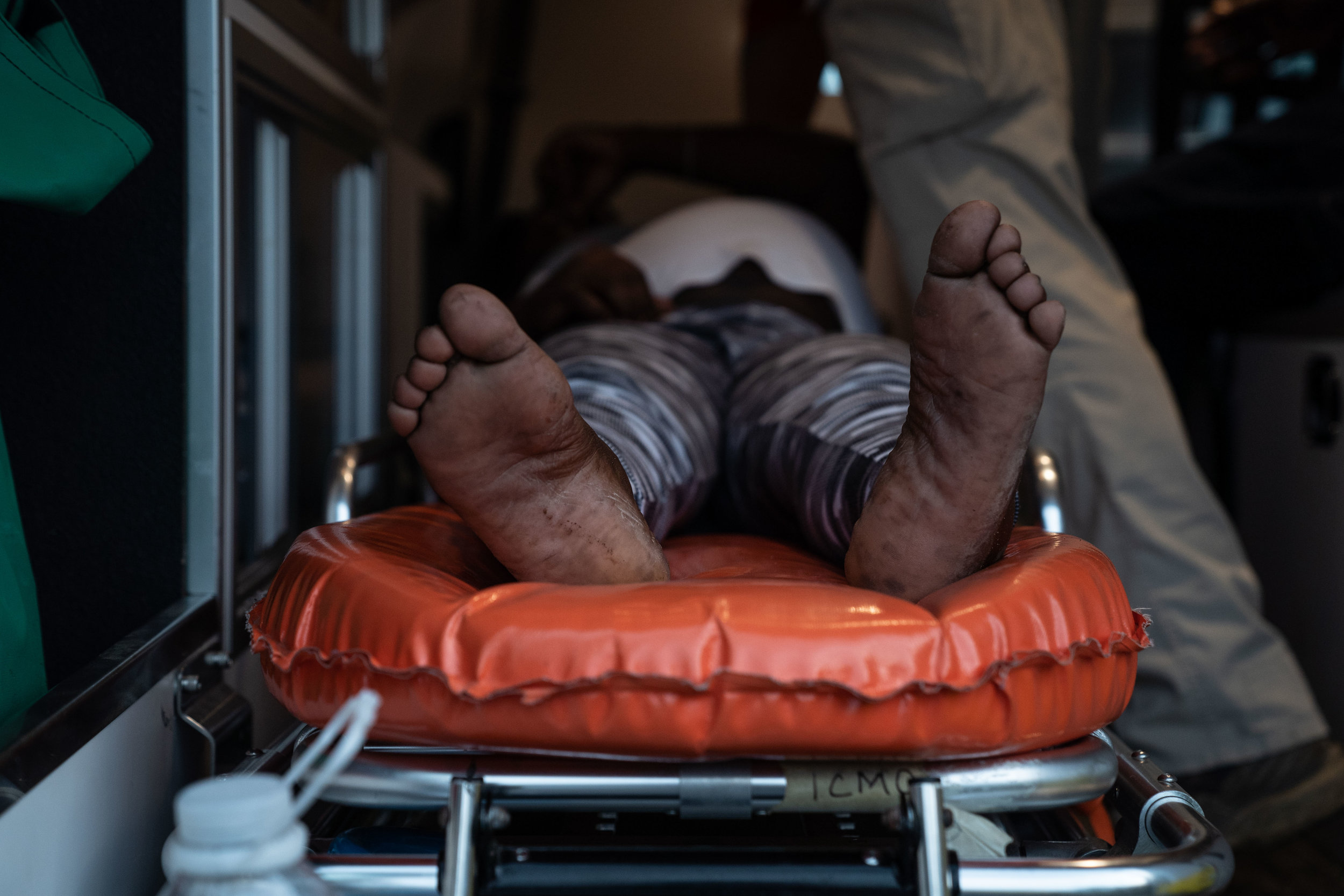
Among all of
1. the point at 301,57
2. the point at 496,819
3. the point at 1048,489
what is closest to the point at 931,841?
the point at 496,819

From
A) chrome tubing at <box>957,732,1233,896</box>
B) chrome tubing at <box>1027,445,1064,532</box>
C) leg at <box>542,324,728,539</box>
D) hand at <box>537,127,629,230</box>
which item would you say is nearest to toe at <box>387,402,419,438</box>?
leg at <box>542,324,728,539</box>

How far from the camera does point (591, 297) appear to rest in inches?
43.3

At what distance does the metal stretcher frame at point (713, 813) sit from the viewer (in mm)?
470

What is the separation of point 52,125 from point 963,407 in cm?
55

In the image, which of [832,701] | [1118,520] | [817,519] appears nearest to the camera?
[832,701]

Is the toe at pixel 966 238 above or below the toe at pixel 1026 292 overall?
above

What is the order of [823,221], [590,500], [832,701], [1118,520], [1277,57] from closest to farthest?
1. [832,701]
2. [590,500]
3. [1118,520]
4. [823,221]
5. [1277,57]

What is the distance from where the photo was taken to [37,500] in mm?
762

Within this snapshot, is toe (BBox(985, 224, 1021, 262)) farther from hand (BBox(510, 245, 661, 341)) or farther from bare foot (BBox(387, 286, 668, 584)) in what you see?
hand (BBox(510, 245, 661, 341))

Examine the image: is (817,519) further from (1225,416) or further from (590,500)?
(1225,416)

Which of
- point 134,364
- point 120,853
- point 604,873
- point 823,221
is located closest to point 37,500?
point 134,364

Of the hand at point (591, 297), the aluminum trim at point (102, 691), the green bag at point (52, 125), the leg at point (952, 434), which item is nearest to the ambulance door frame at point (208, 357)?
the aluminum trim at point (102, 691)

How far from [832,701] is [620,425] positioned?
1.02ft

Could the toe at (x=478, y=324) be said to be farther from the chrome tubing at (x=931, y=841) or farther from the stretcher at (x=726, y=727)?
the chrome tubing at (x=931, y=841)
